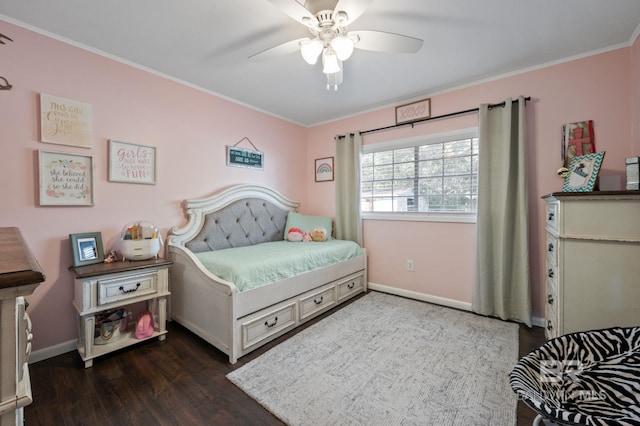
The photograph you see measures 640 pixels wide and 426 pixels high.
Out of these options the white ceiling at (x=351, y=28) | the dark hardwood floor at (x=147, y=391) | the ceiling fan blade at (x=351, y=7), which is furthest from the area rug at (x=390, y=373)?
the white ceiling at (x=351, y=28)

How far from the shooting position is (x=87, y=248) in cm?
204

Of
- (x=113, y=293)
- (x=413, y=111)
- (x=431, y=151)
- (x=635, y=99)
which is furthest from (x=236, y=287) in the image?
(x=635, y=99)

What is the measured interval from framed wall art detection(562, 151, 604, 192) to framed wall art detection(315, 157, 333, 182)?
2.53m

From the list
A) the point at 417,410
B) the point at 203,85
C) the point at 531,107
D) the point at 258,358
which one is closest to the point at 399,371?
the point at 417,410

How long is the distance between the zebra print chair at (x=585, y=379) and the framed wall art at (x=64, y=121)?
3.06 metres

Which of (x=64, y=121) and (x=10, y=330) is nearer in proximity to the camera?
(x=10, y=330)

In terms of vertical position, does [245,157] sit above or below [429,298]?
above

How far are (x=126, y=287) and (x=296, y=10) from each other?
2166mm

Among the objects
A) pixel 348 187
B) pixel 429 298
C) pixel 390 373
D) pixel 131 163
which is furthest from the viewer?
Result: pixel 348 187

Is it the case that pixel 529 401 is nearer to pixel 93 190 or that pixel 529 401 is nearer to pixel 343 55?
pixel 343 55

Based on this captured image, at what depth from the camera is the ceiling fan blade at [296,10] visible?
1367mm

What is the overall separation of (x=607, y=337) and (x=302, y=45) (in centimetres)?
216

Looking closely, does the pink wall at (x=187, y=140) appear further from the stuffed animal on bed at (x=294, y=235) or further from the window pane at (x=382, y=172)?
the stuffed animal on bed at (x=294, y=235)

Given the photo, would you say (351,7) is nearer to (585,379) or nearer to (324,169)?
(585,379)
